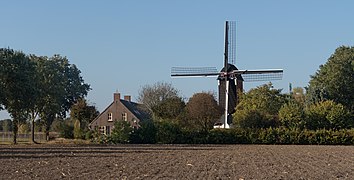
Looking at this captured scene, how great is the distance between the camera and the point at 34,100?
2242 inches

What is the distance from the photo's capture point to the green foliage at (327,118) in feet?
238

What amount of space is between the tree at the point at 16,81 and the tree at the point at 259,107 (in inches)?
1114

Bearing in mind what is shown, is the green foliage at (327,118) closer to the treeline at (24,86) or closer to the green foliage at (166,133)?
the green foliage at (166,133)

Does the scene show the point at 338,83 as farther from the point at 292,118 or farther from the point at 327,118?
the point at 292,118

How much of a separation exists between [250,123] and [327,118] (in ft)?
31.2

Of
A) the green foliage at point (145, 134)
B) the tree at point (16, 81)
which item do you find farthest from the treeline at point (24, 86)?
the green foliage at point (145, 134)

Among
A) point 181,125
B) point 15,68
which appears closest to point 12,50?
point 15,68

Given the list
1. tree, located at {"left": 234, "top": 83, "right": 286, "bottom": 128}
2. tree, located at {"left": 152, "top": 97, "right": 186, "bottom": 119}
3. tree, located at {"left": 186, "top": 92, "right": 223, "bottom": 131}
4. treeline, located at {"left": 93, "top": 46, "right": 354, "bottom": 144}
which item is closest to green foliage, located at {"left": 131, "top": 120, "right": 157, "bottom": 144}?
treeline, located at {"left": 93, "top": 46, "right": 354, "bottom": 144}

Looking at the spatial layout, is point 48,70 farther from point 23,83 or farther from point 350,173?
point 350,173

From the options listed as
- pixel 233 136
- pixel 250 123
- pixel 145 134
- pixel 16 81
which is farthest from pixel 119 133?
pixel 250 123

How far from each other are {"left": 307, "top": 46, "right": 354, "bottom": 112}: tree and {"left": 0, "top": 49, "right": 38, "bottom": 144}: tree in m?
49.0

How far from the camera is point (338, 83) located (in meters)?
93.8

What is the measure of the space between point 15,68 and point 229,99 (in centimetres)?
3563

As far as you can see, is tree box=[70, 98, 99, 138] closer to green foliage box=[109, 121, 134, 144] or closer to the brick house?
the brick house
